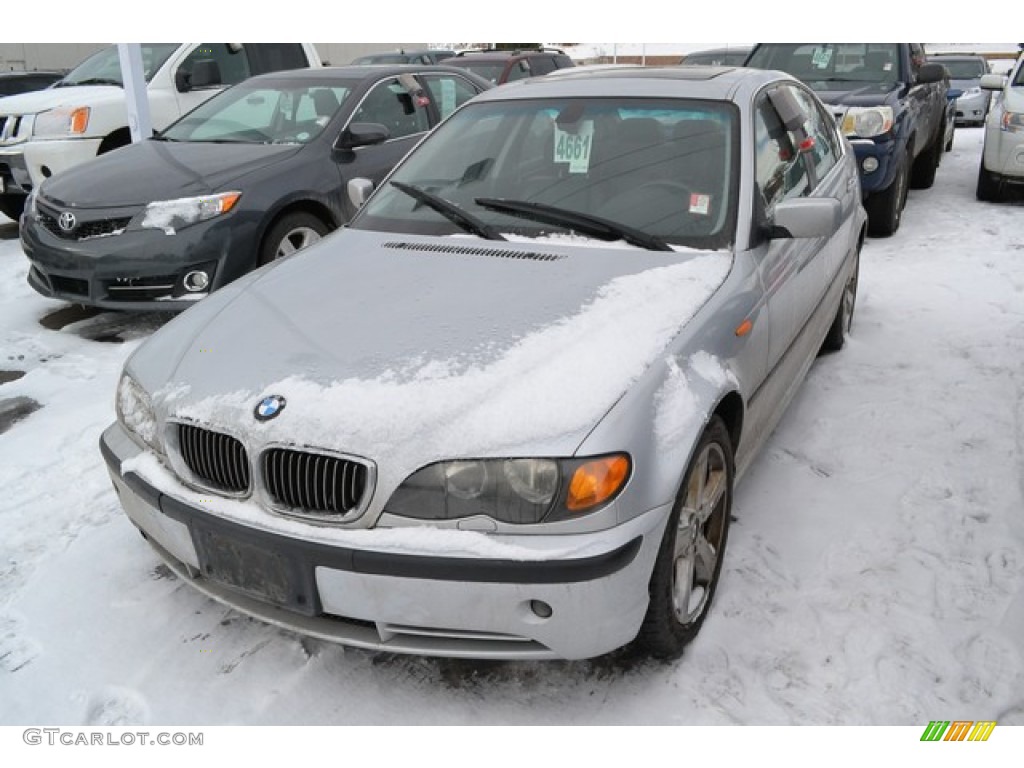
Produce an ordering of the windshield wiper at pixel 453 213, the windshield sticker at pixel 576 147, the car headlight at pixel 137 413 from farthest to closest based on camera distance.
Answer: the windshield sticker at pixel 576 147 → the windshield wiper at pixel 453 213 → the car headlight at pixel 137 413

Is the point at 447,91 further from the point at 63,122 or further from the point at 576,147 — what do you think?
the point at 576,147

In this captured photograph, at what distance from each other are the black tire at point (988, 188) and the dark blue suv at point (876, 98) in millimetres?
640

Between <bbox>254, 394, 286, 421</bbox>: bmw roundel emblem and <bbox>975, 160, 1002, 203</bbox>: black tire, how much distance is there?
27.2ft

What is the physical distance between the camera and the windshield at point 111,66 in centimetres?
825

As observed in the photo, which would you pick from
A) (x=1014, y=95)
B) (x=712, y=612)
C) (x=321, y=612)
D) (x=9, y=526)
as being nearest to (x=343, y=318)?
(x=321, y=612)

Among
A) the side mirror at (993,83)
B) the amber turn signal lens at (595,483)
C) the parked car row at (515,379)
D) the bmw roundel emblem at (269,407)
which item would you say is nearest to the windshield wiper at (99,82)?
the parked car row at (515,379)

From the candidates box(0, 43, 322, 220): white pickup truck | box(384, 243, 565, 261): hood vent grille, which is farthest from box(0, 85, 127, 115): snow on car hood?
box(384, 243, 565, 261): hood vent grille

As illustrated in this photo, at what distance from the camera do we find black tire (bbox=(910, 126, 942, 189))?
9.07 meters

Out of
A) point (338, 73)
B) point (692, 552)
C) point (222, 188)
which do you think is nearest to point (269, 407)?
point (692, 552)

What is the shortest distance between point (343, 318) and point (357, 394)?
487mm

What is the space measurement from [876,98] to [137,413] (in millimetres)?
6388

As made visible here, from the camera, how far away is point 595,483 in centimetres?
201

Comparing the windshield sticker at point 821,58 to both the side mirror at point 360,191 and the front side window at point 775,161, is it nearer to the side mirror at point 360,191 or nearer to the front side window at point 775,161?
the front side window at point 775,161

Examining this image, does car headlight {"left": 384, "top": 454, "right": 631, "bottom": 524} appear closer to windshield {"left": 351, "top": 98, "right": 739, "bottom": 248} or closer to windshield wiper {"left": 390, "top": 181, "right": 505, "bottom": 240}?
windshield {"left": 351, "top": 98, "right": 739, "bottom": 248}
